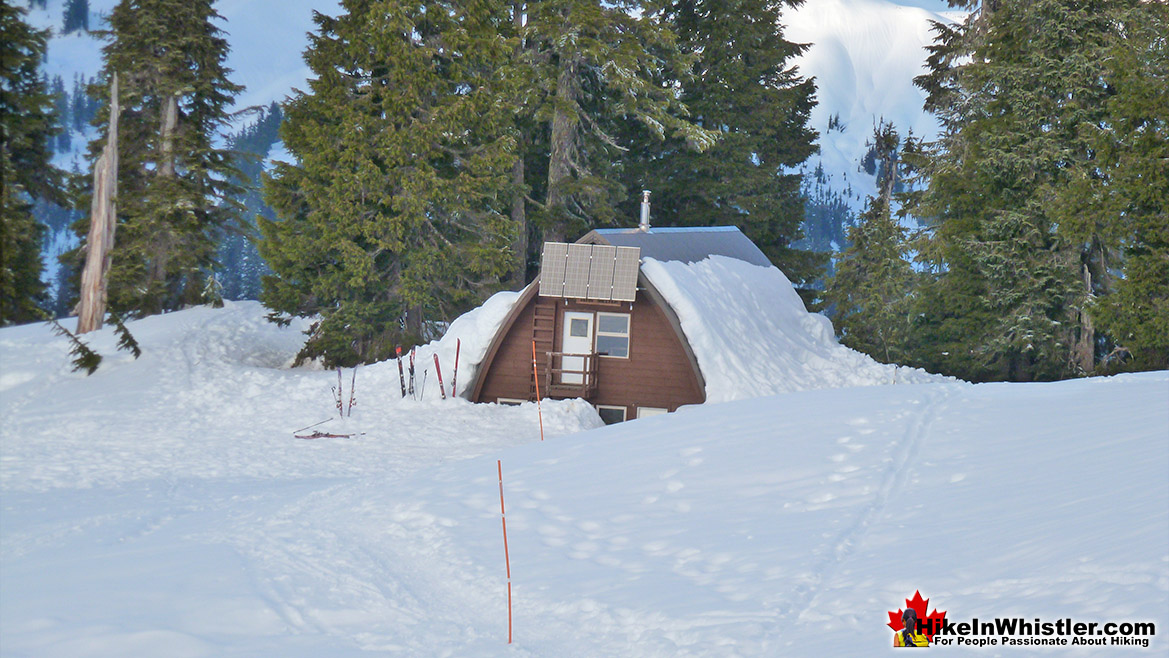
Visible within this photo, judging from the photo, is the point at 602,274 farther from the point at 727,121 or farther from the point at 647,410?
the point at 727,121

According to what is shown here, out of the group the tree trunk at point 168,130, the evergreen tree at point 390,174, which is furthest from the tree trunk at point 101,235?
the evergreen tree at point 390,174

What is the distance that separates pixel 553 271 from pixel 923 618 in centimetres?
1491

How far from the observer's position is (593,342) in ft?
69.3

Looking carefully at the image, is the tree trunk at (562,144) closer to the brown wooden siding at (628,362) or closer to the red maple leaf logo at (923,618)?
the brown wooden siding at (628,362)

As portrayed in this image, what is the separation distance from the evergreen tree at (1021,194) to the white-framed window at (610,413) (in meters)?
10.7

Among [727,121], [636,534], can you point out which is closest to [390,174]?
[727,121]

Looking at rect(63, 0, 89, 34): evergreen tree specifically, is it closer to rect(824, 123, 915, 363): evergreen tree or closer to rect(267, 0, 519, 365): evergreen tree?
rect(267, 0, 519, 365): evergreen tree

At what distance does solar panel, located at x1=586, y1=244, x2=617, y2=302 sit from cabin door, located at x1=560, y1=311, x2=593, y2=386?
33.3 inches

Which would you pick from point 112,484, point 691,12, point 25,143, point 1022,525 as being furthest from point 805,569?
point 691,12

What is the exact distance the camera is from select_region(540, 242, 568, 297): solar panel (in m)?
20.5

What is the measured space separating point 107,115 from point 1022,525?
3070 cm

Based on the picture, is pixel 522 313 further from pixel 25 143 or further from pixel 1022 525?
pixel 25 143

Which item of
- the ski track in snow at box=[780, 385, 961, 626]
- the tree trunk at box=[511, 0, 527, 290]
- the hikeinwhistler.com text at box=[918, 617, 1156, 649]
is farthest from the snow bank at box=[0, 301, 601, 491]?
the hikeinwhistler.com text at box=[918, 617, 1156, 649]

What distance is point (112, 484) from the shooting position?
14.0 m
